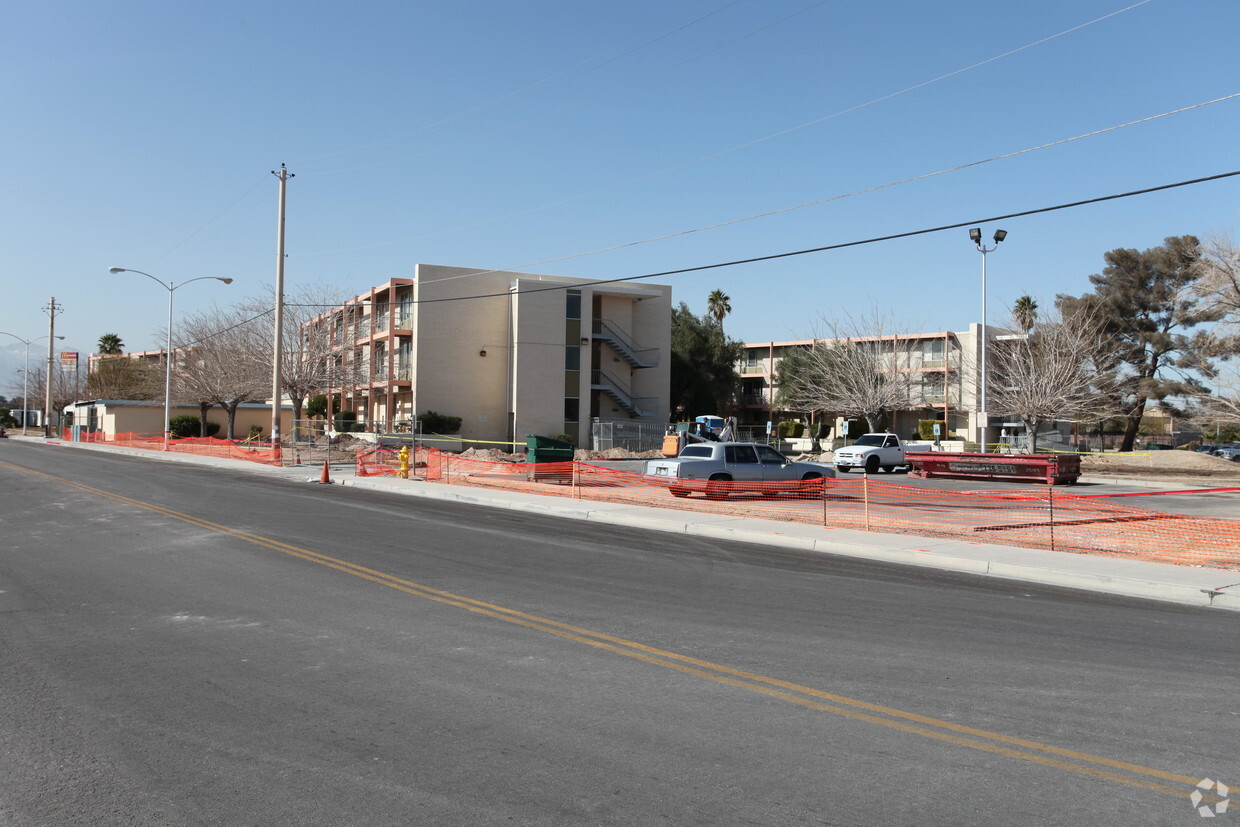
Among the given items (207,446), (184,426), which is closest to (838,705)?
(207,446)

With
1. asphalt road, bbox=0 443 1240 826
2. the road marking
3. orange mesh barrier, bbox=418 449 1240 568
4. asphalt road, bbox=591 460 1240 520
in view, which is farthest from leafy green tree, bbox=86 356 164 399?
the road marking

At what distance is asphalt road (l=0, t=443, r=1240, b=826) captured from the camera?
477 centimetres

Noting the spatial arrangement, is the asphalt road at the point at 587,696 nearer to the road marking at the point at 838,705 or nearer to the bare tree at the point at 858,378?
the road marking at the point at 838,705

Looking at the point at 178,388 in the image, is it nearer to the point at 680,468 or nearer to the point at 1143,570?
the point at 680,468

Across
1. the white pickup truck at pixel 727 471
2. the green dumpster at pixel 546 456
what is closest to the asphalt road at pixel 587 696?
the white pickup truck at pixel 727 471

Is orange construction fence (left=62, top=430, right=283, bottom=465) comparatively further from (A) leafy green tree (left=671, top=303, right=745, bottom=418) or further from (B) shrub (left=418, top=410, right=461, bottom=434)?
(A) leafy green tree (left=671, top=303, right=745, bottom=418)

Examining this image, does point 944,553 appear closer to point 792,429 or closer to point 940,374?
point 940,374

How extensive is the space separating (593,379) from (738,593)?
4479 centimetres

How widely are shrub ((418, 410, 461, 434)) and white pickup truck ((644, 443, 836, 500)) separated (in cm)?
2705

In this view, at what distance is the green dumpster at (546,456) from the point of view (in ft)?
94.2

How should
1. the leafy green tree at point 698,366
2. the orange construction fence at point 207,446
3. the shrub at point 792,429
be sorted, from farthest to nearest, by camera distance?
the shrub at point 792,429 → the leafy green tree at point 698,366 → the orange construction fence at point 207,446

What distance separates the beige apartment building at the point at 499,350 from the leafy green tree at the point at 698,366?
9.93 m

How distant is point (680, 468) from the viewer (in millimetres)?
23391

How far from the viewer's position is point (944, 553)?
14.4 metres
